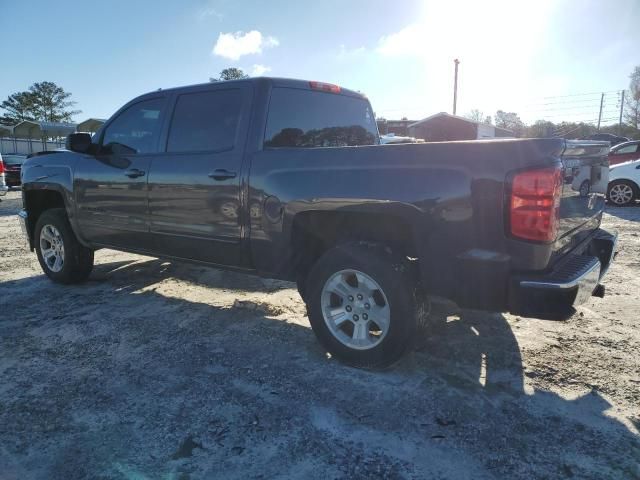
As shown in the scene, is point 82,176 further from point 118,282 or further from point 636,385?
point 636,385

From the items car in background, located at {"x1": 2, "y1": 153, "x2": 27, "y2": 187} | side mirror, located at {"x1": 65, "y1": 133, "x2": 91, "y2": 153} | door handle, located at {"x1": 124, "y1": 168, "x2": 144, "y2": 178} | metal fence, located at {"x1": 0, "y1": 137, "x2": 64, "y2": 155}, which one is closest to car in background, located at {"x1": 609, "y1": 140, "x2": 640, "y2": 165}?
door handle, located at {"x1": 124, "y1": 168, "x2": 144, "y2": 178}

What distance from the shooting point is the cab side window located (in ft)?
13.9

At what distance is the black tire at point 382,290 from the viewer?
289 centimetres

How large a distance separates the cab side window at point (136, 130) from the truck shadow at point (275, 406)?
5.23 ft

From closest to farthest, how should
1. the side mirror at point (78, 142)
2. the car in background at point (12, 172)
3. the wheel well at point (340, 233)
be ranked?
the wheel well at point (340, 233) < the side mirror at point (78, 142) < the car in background at point (12, 172)

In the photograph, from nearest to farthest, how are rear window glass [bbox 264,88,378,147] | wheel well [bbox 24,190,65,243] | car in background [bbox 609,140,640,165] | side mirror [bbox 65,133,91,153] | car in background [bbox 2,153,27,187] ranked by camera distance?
rear window glass [bbox 264,88,378,147], side mirror [bbox 65,133,91,153], wheel well [bbox 24,190,65,243], car in background [bbox 609,140,640,165], car in background [bbox 2,153,27,187]

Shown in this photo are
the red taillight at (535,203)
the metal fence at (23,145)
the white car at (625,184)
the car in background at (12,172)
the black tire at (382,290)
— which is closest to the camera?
the red taillight at (535,203)

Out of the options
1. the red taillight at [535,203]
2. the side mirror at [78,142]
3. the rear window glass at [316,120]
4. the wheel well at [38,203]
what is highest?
the rear window glass at [316,120]

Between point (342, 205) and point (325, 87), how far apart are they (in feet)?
5.15

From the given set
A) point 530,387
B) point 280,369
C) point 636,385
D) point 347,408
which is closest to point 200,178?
point 280,369

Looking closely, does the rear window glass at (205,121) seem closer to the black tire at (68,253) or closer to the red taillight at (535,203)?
the black tire at (68,253)

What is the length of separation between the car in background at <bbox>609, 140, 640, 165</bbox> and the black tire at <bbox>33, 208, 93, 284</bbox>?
46.6 feet

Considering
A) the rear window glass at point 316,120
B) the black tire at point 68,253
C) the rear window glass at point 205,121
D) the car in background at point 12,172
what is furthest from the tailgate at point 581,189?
the car in background at point 12,172

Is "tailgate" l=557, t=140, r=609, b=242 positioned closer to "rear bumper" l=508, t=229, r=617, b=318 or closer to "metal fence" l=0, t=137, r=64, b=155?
"rear bumper" l=508, t=229, r=617, b=318
